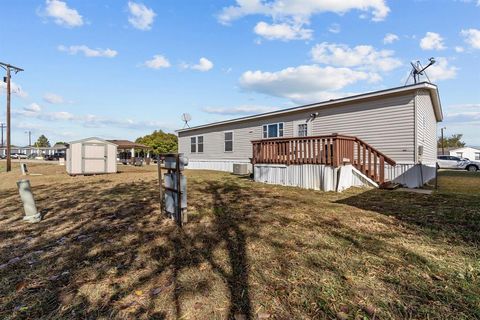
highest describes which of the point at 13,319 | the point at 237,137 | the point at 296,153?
the point at 237,137

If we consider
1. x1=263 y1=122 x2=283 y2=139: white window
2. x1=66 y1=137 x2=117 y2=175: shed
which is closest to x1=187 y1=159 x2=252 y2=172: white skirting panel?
x1=263 y1=122 x2=283 y2=139: white window

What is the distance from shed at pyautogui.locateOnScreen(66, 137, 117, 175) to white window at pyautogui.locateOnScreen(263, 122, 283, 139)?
8456mm

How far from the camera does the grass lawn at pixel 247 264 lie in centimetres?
234

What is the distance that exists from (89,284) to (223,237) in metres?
1.74

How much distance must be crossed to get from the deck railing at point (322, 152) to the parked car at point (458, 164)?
19.1 metres

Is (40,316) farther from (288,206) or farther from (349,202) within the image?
(349,202)

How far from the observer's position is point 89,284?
9.14ft

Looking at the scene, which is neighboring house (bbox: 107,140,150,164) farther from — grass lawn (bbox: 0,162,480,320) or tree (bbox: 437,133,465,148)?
tree (bbox: 437,133,465,148)

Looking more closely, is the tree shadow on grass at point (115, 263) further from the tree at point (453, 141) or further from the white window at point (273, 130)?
the tree at point (453, 141)

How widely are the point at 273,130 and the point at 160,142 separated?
3788 cm

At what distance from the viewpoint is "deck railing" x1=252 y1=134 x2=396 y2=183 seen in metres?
8.26

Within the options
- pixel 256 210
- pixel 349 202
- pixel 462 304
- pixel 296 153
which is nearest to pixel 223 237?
pixel 256 210

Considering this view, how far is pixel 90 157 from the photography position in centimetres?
1488

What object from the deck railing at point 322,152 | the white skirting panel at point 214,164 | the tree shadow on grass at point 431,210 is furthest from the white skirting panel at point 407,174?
the white skirting panel at point 214,164
